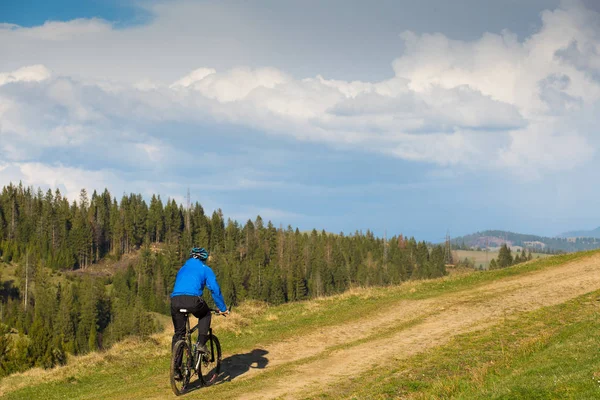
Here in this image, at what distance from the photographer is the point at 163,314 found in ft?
648

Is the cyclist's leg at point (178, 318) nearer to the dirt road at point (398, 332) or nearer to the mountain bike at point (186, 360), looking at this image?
the mountain bike at point (186, 360)

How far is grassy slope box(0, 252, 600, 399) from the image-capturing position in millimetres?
13992

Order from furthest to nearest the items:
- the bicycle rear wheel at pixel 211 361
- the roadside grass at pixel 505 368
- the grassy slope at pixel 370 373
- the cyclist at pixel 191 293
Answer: the bicycle rear wheel at pixel 211 361 → the cyclist at pixel 191 293 → the grassy slope at pixel 370 373 → the roadside grass at pixel 505 368

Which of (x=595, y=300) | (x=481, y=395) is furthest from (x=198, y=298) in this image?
(x=595, y=300)

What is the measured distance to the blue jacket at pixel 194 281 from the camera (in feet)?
48.3

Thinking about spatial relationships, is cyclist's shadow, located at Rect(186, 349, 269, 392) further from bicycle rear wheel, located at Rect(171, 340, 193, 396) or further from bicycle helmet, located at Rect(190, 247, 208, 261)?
bicycle helmet, located at Rect(190, 247, 208, 261)

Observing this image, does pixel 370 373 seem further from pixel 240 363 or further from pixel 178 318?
pixel 178 318

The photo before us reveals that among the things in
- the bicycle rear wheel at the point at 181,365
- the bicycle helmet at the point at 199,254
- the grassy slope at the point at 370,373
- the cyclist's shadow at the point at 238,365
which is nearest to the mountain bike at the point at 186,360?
the bicycle rear wheel at the point at 181,365

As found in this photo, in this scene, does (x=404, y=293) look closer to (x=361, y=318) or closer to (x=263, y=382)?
(x=361, y=318)

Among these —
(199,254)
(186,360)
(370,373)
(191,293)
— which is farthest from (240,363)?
(199,254)

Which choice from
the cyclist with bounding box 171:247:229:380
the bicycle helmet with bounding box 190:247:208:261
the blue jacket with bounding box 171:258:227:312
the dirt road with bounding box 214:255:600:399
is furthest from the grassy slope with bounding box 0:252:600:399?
the bicycle helmet with bounding box 190:247:208:261

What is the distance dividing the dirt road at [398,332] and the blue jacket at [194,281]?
2773mm

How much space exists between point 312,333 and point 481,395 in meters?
11.8

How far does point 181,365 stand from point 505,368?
8.67 metres
